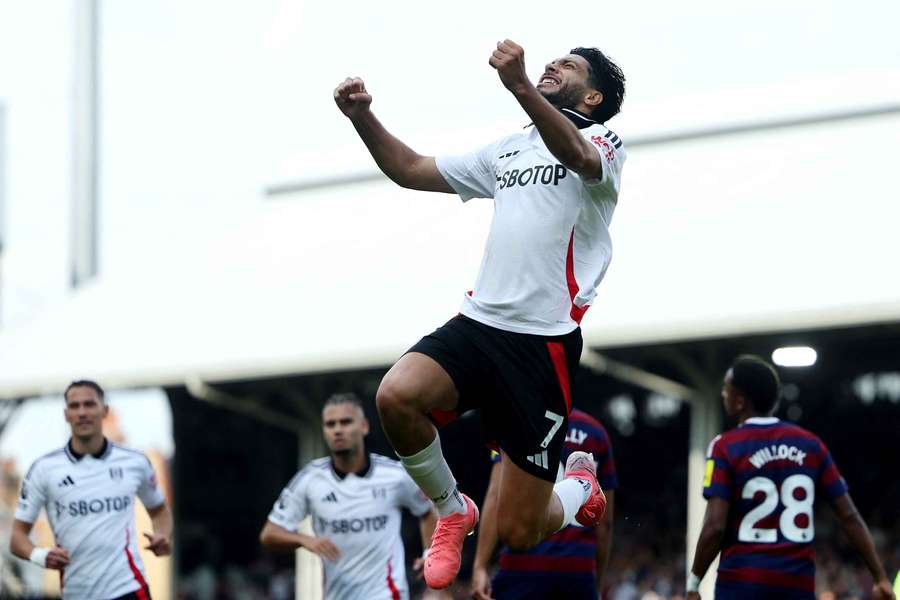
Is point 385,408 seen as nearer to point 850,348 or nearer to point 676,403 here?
point 850,348

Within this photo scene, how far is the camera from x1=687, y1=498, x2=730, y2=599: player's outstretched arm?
26.2 feet

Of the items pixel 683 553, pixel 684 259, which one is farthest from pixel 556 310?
pixel 683 553

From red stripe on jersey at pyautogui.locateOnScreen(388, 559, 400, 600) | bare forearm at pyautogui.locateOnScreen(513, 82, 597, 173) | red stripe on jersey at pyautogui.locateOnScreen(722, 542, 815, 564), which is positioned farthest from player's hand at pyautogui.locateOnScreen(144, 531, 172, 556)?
bare forearm at pyautogui.locateOnScreen(513, 82, 597, 173)

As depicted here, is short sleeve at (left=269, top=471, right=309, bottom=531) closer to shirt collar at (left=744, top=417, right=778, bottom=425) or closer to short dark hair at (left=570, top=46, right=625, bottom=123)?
shirt collar at (left=744, top=417, right=778, bottom=425)

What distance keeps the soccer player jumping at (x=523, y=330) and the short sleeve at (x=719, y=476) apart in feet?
6.30

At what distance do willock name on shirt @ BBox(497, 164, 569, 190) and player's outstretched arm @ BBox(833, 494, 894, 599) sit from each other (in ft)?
9.80

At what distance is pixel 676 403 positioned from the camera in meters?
22.5

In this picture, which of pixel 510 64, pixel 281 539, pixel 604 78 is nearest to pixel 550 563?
pixel 281 539

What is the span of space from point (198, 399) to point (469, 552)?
164 inches

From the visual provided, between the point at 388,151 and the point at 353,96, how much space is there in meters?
0.37

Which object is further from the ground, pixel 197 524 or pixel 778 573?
pixel 197 524

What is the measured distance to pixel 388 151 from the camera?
6.46 m

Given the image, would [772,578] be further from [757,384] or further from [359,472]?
[359,472]

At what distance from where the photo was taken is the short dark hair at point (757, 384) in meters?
8.11
